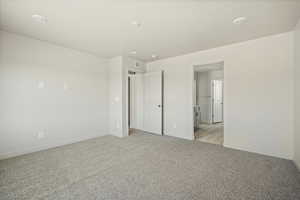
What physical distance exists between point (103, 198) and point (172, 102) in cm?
313

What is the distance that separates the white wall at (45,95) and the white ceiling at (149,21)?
38 cm

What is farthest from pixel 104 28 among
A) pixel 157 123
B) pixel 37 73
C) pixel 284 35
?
pixel 284 35

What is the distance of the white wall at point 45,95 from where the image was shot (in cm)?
261

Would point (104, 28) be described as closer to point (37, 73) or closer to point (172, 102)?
point (37, 73)

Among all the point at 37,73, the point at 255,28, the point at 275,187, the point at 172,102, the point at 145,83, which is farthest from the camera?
the point at 145,83

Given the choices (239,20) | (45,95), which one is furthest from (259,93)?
(45,95)

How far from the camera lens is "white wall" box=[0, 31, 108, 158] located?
8.57 feet

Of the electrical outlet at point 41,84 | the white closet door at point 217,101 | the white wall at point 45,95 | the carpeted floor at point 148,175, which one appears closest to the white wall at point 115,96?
the white wall at point 45,95

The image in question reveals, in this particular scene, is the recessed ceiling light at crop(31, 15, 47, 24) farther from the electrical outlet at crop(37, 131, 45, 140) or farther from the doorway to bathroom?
the doorway to bathroom

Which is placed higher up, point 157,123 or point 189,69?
point 189,69

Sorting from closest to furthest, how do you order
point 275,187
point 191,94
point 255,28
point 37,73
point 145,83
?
point 275,187, point 255,28, point 37,73, point 191,94, point 145,83

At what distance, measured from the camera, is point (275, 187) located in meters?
1.75

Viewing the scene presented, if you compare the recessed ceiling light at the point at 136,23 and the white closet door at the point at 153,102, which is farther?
the white closet door at the point at 153,102

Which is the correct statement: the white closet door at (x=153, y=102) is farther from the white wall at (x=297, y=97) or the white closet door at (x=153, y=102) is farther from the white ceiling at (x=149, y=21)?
the white wall at (x=297, y=97)
